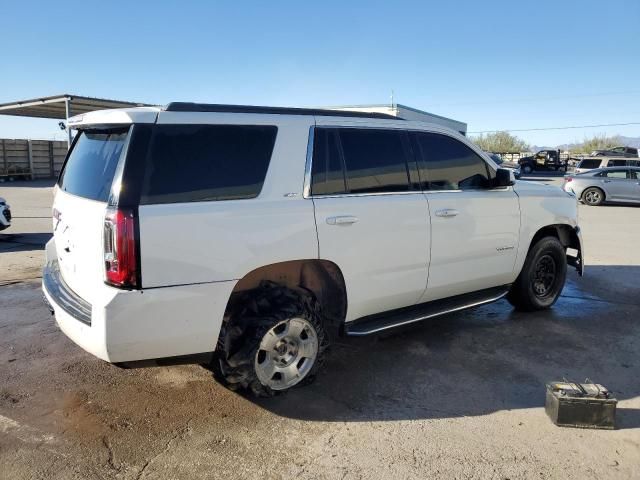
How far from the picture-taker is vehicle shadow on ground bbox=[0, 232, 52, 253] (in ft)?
29.9

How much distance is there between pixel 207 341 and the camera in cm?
318

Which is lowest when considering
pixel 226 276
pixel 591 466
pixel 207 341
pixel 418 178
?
pixel 591 466

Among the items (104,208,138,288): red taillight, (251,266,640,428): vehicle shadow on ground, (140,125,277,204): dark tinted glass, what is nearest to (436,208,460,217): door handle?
(251,266,640,428): vehicle shadow on ground

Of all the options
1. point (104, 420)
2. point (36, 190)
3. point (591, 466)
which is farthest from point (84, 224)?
point (36, 190)

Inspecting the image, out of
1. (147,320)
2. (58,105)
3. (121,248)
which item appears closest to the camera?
(121,248)

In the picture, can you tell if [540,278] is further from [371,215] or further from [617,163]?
[617,163]

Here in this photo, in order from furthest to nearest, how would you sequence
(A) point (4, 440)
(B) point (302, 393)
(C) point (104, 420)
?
(B) point (302, 393)
(C) point (104, 420)
(A) point (4, 440)

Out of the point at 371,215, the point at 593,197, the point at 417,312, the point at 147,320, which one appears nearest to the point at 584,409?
the point at 417,312

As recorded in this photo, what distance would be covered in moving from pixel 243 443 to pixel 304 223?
1407 mm

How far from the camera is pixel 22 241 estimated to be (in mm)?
9805

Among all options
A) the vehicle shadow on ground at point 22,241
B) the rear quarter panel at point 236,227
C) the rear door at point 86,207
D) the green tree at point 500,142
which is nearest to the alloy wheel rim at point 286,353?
the rear quarter panel at point 236,227

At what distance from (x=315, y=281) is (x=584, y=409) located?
191cm

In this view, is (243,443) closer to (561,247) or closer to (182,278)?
(182,278)

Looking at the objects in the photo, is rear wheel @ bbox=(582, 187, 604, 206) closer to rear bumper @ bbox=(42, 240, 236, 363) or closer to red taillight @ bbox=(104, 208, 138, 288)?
rear bumper @ bbox=(42, 240, 236, 363)
